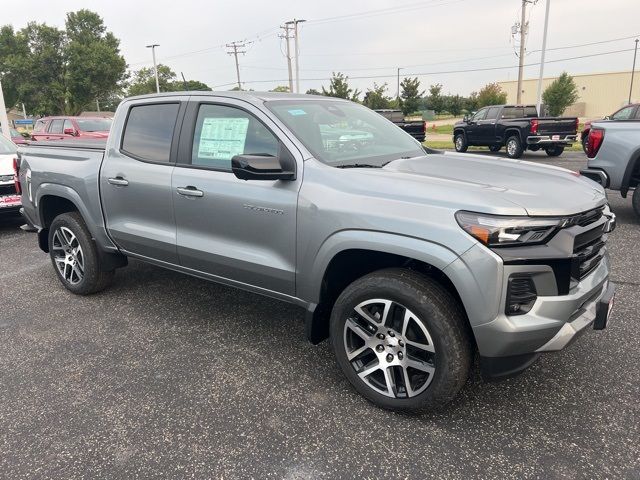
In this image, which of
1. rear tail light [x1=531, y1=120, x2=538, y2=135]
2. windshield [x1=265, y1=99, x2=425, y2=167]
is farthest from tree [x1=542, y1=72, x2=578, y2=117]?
windshield [x1=265, y1=99, x2=425, y2=167]

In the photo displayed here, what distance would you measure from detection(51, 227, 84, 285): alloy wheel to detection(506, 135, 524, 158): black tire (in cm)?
1416

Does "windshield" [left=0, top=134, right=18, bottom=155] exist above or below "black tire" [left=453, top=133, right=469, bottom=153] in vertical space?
above

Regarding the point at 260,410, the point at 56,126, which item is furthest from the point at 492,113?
the point at 260,410

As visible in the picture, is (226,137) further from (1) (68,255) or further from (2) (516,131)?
(2) (516,131)

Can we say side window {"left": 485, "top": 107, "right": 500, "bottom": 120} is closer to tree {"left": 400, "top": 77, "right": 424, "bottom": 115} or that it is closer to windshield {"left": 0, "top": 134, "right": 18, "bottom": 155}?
windshield {"left": 0, "top": 134, "right": 18, "bottom": 155}

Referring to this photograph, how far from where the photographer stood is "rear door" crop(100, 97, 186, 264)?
3.70 meters

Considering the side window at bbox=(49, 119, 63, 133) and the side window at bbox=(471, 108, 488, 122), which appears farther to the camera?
the side window at bbox=(471, 108, 488, 122)

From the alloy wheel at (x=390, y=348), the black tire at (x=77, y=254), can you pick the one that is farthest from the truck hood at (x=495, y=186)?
the black tire at (x=77, y=254)

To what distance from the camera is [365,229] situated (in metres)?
2.65

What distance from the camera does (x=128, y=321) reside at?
4.09 meters

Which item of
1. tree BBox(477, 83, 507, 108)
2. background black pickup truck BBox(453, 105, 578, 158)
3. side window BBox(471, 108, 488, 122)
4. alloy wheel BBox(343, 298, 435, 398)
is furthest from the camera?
tree BBox(477, 83, 507, 108)

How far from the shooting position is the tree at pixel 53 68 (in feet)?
134

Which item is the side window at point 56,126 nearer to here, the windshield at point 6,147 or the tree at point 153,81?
the windshield at point 6,147

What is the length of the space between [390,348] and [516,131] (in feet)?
48.3
